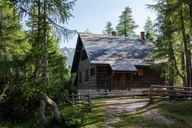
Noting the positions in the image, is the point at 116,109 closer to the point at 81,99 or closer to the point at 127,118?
the point at 127,118

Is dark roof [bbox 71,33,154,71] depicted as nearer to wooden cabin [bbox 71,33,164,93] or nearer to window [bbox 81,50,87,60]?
wooden cabin [bbox 71,33,164,93]

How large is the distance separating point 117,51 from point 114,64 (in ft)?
11.1

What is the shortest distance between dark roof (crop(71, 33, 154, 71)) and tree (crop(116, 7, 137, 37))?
19.7 meters

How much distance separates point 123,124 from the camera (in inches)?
773

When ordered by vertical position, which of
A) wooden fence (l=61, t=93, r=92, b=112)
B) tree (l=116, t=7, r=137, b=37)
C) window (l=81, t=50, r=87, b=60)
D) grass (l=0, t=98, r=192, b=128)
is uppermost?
tree (l=116, t=7, r=137, b=37)

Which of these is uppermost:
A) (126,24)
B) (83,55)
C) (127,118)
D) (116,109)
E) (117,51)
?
(126,24)

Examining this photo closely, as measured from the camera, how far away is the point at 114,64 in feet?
123

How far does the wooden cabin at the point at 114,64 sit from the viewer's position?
124 ft

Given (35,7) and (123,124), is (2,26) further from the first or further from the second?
(123,124)

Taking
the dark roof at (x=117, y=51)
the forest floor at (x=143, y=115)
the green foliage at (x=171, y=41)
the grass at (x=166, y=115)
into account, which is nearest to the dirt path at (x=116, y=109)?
the forest floor at (x=143, y=115)

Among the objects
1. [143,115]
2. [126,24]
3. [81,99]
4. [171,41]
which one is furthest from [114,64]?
[126,24]

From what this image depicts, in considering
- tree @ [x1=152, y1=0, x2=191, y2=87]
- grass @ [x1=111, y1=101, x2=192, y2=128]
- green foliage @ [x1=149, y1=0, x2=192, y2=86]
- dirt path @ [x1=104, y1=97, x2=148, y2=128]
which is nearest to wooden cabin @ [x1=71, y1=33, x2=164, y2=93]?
green foliage @ [x1=149, y1=0, x2=192, y2=86]

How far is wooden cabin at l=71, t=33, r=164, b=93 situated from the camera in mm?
37781

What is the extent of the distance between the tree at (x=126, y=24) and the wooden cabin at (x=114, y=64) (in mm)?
21059
